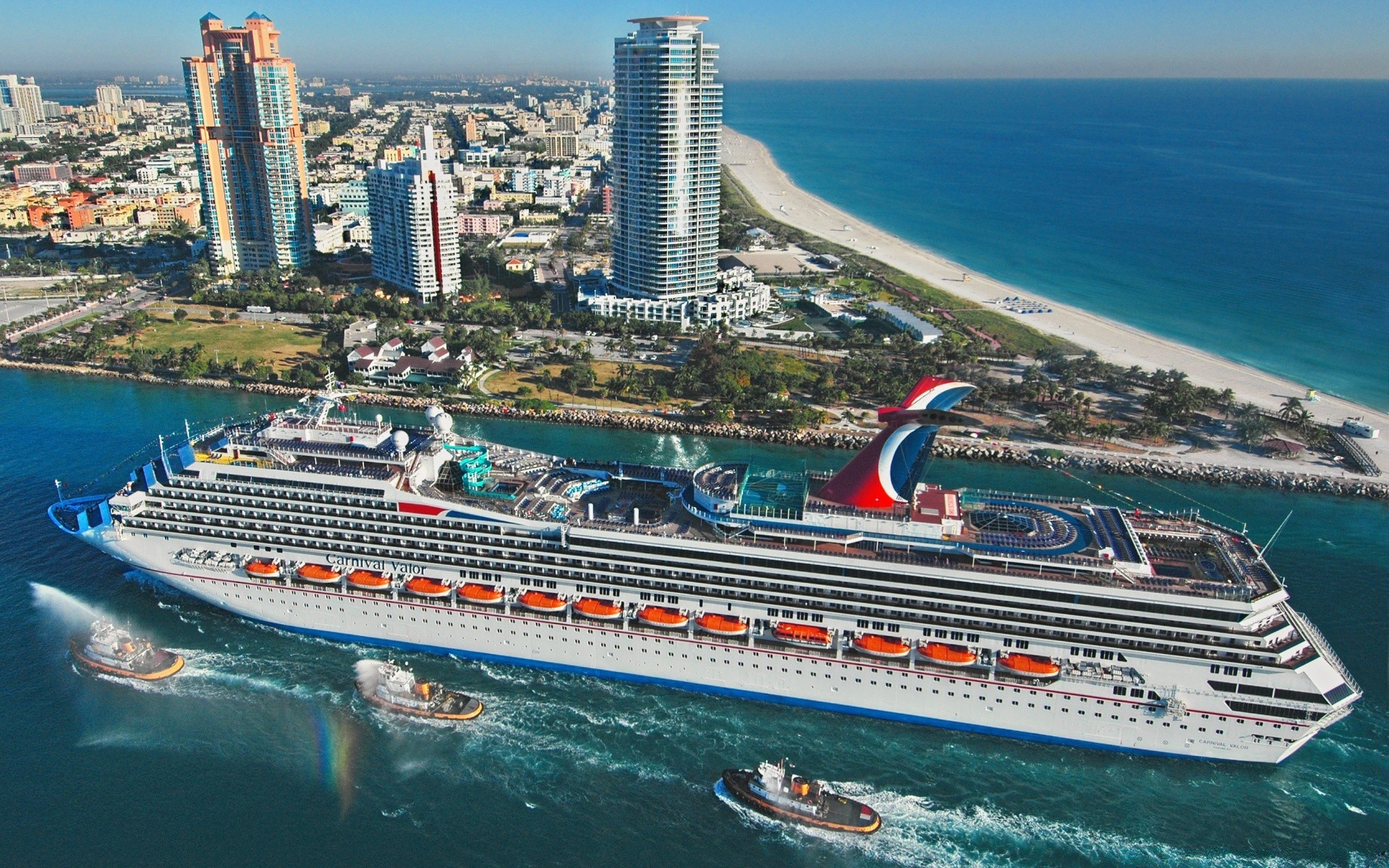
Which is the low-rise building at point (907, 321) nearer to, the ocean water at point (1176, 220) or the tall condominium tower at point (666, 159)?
the tall condominium tower at point (666, 159)

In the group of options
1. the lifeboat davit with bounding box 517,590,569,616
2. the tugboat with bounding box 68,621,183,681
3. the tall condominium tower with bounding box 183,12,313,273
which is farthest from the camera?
the tall condominium tower with bounding box 183,12,313,273

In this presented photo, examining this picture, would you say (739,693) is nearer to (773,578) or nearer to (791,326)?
(773,578)

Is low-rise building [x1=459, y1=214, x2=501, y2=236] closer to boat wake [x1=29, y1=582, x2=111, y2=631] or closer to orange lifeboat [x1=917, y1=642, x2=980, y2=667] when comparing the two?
boat wake [x1=29, y1=582, x2=111, y2=631]

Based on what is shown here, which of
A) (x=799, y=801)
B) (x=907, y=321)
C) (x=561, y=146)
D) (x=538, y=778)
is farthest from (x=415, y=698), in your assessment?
(x=561, y=146)

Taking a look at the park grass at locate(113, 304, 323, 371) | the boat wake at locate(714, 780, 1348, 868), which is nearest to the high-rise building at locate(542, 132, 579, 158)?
the park grass at locate(113, 304, 323, 371)

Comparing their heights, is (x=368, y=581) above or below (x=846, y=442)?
above

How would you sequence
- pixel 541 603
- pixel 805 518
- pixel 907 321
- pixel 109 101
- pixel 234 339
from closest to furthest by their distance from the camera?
1. pixel 805 518
2. pixel 541 603
3. pixel 234 339
4. pixel 907 321
5. pixel 109 101

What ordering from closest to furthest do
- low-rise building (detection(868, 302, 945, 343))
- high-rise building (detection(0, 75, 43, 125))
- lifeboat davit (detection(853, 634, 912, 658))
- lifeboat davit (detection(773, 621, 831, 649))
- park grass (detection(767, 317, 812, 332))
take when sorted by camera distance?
lifeboat davit (detection(853, 634, 912, 658)) < lifeboat davit (detection(773, 621, 831, 649)) < low-rise building (detection(868, 302, 945, 343)) < park grass (detection(767, 317, 812, 332)) < high-rise building (detection(0, 75, 43, 125))
